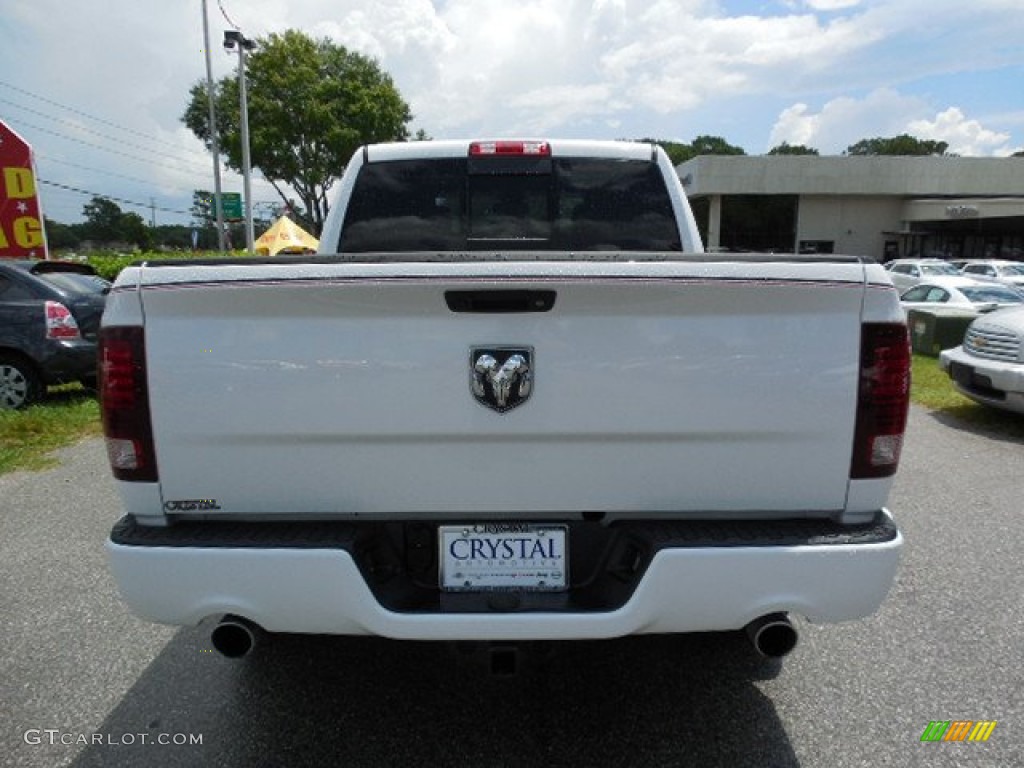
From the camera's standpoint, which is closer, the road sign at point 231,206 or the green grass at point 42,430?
the green grass at point 42,430

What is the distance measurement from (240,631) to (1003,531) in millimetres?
4433

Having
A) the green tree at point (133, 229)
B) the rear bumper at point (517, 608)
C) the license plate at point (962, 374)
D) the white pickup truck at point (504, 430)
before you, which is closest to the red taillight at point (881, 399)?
the white pickup truck at point (504, 430)

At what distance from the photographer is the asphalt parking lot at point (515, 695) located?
7.66 feet

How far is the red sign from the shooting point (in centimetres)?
1048

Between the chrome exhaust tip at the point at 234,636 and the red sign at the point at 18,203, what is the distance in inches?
432

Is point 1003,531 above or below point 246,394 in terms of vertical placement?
below

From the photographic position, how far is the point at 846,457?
1946mm

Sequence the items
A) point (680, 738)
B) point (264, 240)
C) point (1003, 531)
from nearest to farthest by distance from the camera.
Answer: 1. point (680, 738)
2. point (1003, 531)
3. point (264, 240)

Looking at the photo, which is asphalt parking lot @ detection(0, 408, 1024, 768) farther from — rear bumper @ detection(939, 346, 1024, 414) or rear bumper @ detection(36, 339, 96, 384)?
rear bumper @ detection(36, 339, 96, 384)

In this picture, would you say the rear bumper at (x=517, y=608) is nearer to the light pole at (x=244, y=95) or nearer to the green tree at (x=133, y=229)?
the light pole at (x=244, y=95)

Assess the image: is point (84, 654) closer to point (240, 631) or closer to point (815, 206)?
point (240, 631)

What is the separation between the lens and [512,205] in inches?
140

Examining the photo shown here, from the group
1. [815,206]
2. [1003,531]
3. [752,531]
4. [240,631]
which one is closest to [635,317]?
[752,531]

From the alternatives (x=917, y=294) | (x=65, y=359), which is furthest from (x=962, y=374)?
(x=65, y=359)
